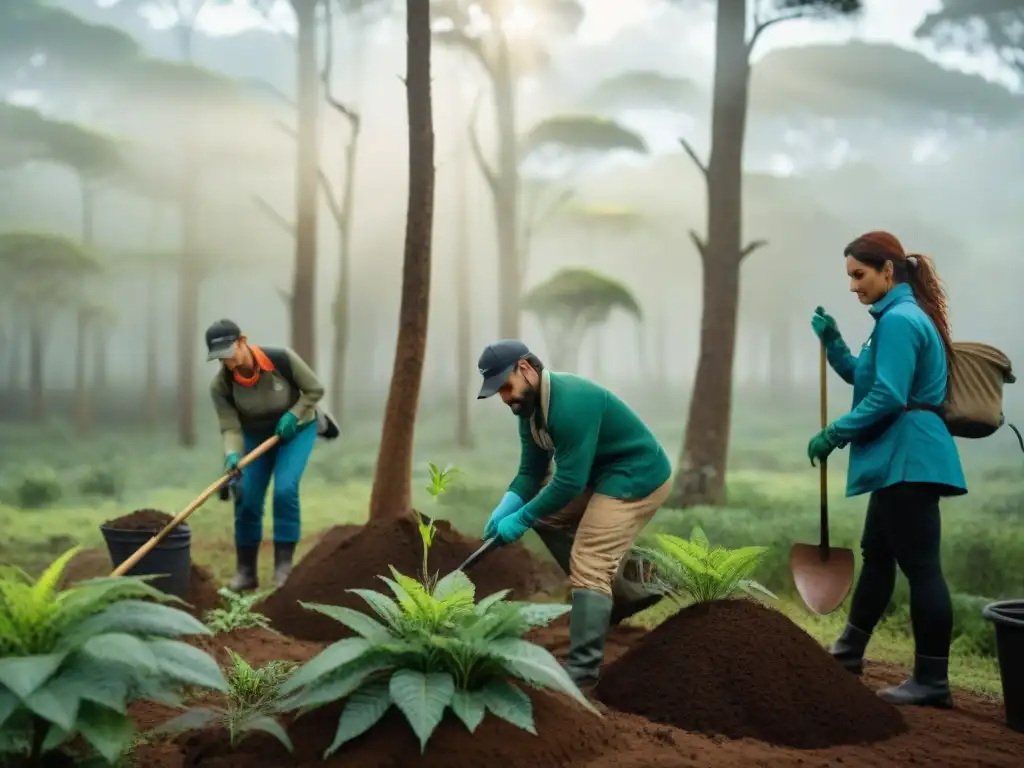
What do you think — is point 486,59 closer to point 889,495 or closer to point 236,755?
point 889,495

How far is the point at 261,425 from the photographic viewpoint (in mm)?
5125

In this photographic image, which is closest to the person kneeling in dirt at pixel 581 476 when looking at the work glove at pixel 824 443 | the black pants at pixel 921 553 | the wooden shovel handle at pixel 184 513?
the work glove at pixel 824 443

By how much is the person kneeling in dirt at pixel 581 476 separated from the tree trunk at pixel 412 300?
2008mm

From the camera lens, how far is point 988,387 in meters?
3.36

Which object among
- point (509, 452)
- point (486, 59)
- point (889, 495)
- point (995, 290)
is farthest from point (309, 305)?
point (995, 290)

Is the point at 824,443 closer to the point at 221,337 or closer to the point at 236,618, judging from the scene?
the point at 236,618

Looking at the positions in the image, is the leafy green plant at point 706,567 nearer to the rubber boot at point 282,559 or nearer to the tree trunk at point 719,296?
the rubber boot at point 282,559

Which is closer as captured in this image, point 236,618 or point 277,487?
point 236,618

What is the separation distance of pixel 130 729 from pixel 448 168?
1143 centimetres

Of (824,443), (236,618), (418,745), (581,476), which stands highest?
(824,443)

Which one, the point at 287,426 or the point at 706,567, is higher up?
the point at 287,426

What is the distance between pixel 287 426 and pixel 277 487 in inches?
16.9

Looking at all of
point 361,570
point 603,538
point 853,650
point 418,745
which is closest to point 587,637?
point 603,538

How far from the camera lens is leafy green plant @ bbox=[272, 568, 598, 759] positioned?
236 cm
